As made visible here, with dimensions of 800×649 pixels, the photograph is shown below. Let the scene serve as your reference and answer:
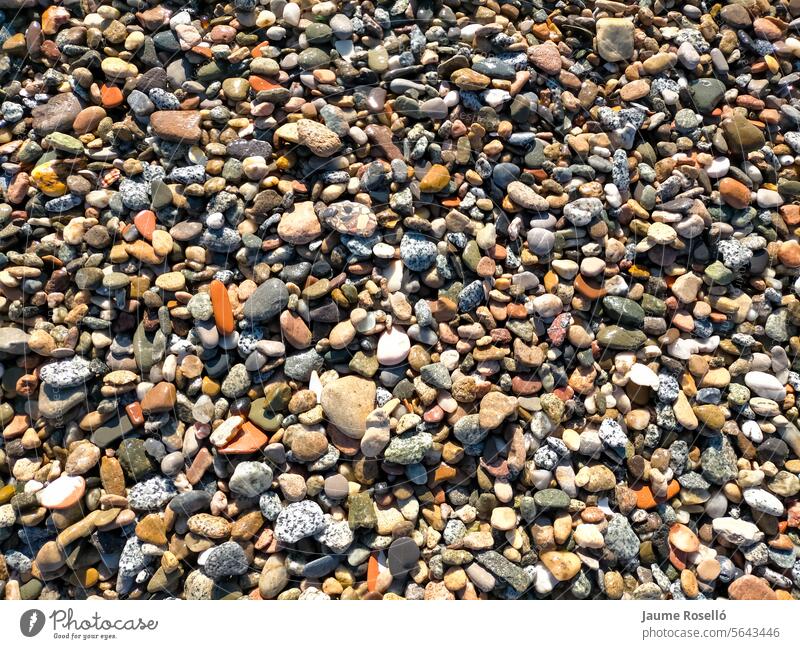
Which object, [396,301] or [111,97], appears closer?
[396,301]

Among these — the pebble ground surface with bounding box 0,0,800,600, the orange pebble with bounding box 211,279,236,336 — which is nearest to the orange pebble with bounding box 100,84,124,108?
the pebble ground surface with bounding box 0,0,800,600

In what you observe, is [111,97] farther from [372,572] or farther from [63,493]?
[372,572]

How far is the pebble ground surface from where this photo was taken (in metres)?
1.99

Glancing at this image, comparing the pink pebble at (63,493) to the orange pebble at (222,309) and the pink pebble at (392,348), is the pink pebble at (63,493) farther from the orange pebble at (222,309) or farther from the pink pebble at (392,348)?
the pink pebble at (392,348)

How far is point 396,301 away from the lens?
6.93 feet

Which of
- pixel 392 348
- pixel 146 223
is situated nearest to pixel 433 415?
pixel 392 348

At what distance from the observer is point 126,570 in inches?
75.7

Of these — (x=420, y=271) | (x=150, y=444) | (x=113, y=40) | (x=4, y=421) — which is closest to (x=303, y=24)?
(x=113, y=40)

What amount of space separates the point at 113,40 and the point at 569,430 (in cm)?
248

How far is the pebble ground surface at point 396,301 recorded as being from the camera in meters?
1.99

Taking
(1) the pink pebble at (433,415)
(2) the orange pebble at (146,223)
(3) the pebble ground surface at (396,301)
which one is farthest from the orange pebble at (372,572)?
(2) the orange pebble at (146,223)

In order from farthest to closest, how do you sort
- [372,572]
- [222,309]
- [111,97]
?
[111,97]
[222,309]
[372,572]

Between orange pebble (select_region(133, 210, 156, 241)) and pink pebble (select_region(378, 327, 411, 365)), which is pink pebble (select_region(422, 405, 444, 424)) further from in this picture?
orange pebble (select_region(133, 210, 156, 241))
